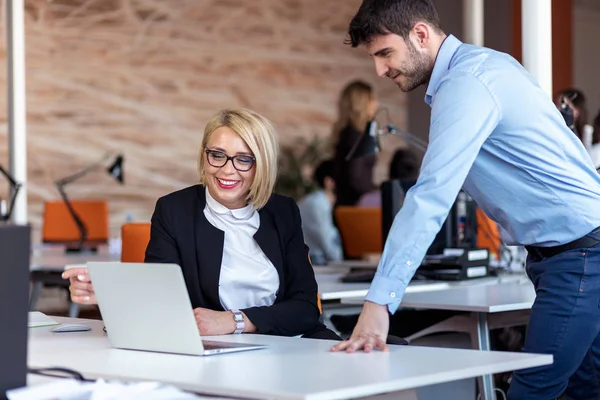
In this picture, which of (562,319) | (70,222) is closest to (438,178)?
(562,319)

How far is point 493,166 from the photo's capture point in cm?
228

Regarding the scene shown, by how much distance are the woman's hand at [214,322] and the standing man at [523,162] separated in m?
0.68

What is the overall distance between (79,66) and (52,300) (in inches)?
82.1

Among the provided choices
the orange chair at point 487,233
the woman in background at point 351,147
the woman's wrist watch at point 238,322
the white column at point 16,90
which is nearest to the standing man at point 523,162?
the woman's wrist watch at point 238,322

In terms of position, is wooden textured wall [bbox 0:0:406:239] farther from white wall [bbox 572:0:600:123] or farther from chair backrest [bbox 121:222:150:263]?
chair backrest [bbox 121:222:150:263]

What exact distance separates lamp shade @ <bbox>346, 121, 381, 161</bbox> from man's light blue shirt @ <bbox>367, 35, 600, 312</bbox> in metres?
1.94

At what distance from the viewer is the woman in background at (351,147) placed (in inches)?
260

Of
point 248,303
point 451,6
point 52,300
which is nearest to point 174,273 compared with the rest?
point 248,303

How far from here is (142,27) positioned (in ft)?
29.3

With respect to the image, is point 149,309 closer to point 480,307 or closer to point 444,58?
point 444,58

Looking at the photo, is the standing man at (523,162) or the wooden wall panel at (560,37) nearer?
the standing man at (523,162)

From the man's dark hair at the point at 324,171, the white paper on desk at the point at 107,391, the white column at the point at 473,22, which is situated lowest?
the white paper on desk at the point at 107,391

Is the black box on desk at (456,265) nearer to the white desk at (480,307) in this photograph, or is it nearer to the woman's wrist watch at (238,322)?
the white desk at (480,307)

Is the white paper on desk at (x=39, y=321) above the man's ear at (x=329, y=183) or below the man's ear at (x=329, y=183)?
below
